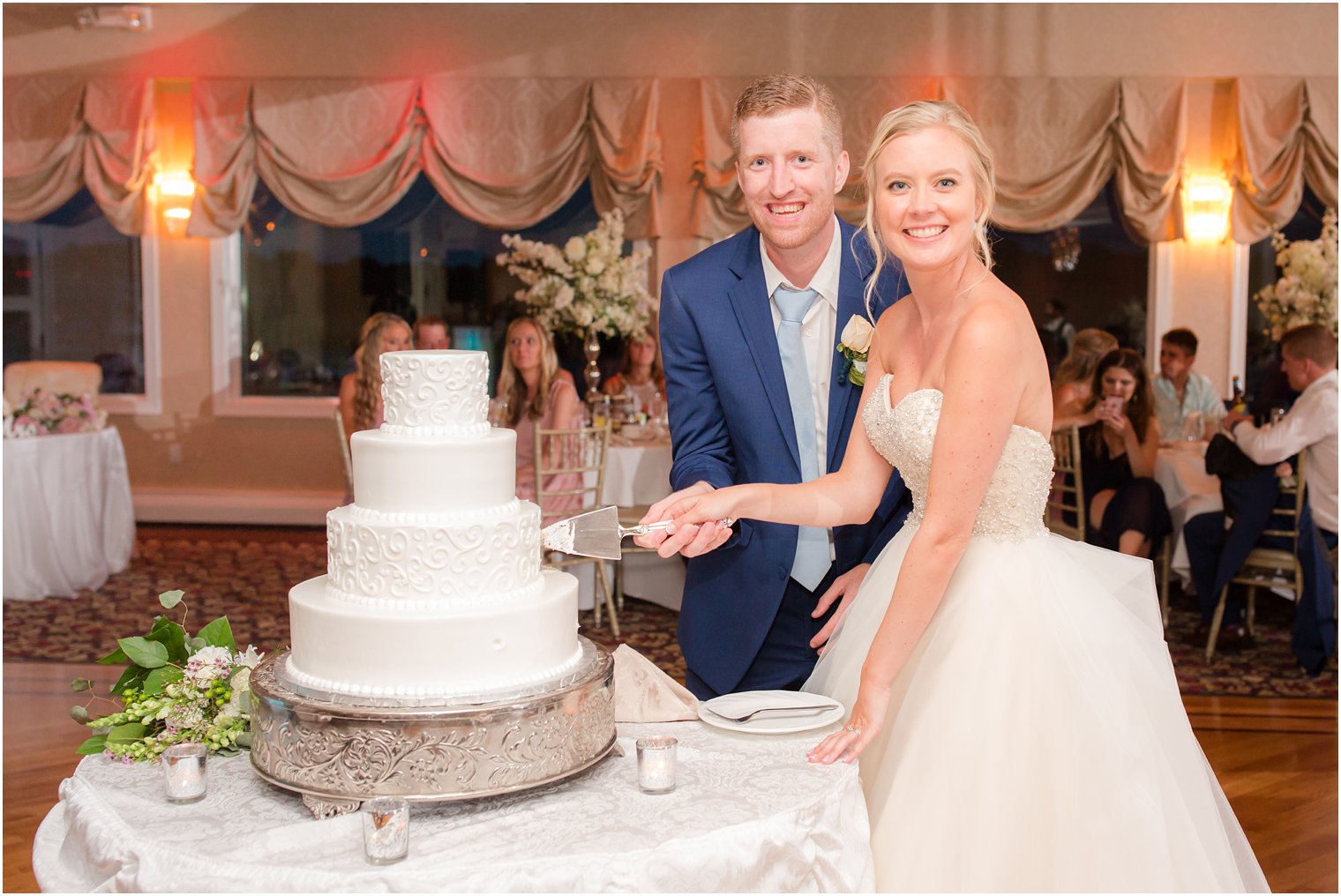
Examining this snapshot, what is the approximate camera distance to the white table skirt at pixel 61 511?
6.95m

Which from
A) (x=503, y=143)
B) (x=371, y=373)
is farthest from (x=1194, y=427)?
(x=503, y=143)

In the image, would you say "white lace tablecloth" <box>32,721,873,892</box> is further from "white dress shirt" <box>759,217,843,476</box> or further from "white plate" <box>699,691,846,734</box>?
"white dress shirt" <box>759,217,843,476</box>

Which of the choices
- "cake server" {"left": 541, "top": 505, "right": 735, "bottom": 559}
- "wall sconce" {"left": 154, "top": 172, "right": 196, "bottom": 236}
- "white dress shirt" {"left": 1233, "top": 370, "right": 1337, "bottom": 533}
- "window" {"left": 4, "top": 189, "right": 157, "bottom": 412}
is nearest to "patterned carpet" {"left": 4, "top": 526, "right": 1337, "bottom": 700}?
"white dress shirt" {"left": 1233, "top": 370, "right": 1337, "bottom": 533}

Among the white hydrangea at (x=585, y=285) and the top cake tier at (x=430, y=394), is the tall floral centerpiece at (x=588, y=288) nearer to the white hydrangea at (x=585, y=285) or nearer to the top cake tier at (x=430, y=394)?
the white hydrangea at (x=585, y=285)

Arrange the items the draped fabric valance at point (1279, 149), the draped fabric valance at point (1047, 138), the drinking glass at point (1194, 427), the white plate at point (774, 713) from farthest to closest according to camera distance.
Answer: the draped fabric valance at point (1047, 138), the draped fabric valance at point (1279, 149), the drinking glass at point (1194, 427), the white plate at point (774, 713)

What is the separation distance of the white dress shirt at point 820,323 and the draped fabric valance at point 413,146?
6.88 meters

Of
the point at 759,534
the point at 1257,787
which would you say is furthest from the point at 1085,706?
the point at 1257,787

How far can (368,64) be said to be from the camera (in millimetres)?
9492

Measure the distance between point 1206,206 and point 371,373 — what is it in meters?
6.49

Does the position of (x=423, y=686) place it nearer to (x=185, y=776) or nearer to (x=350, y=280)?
(x=185, y=776)

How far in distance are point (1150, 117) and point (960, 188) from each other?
8.08 meters

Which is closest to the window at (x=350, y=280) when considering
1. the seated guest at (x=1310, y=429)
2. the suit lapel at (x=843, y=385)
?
the seated guest at (x=1310, y=429)

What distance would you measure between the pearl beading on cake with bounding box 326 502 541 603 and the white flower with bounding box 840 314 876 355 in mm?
848

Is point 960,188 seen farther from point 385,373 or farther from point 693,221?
point 693,221
